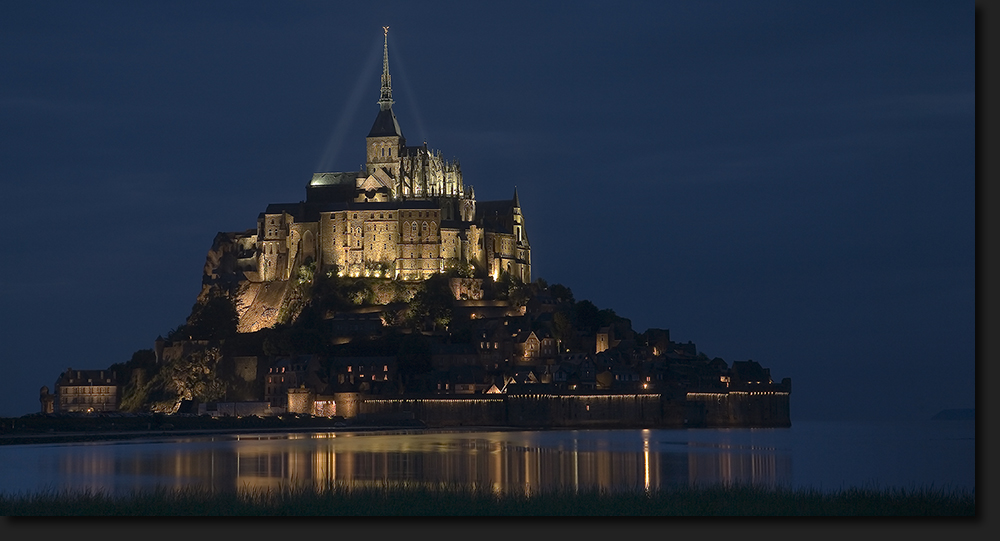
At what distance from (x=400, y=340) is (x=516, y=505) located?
7003cm

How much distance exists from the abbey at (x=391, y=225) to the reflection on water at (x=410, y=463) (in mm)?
35920

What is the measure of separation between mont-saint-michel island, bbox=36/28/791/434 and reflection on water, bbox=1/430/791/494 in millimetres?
15288

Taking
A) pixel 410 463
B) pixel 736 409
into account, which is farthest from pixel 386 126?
pixel 410 463

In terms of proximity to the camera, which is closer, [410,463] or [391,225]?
[410,463]

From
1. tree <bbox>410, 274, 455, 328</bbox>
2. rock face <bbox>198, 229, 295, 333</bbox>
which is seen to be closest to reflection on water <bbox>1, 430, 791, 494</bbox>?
tree <bbox>410, 274, 455, 328</bbox>

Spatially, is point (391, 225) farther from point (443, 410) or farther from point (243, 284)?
point (443, 410)

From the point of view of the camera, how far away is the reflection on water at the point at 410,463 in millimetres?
46094

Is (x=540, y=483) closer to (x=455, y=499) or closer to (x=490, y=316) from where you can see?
(x=455, y=499)

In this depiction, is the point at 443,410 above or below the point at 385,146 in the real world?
below

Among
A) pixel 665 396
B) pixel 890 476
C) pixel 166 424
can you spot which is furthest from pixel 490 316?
pixel 890 476

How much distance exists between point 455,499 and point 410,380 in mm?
65229

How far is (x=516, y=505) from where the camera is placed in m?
32.0

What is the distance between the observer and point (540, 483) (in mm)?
45938

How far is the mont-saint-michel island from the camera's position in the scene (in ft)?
314
